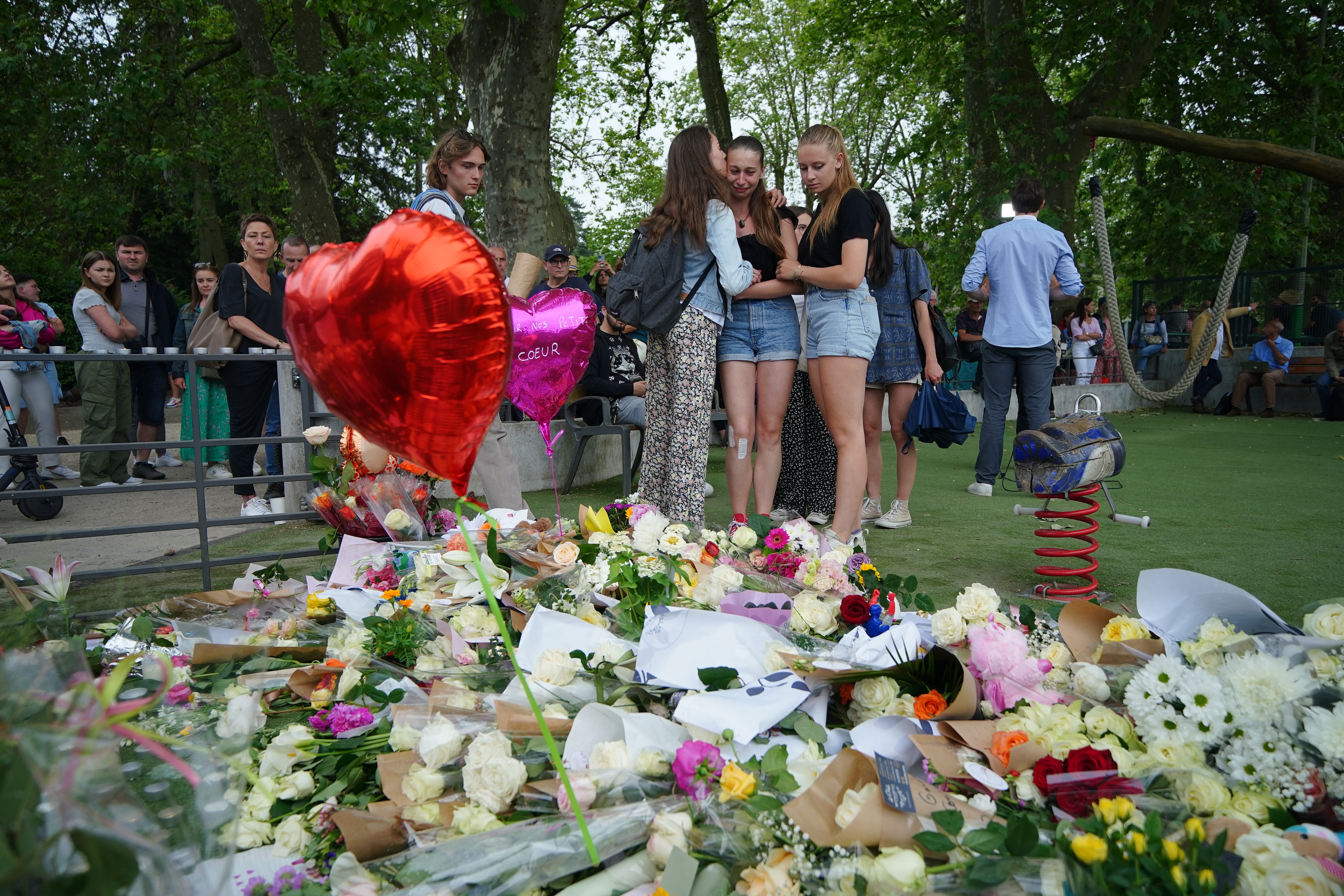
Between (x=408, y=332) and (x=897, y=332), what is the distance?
12.6ft

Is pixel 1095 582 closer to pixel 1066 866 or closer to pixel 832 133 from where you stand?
pixel 832 133

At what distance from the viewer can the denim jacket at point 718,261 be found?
13.3ft

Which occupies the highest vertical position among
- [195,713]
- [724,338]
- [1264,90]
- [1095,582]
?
[1264,90]

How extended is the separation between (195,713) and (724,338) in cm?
303

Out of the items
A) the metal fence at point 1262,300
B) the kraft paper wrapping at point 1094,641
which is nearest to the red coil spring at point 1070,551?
the kraft paper wrapping at point 1094,641

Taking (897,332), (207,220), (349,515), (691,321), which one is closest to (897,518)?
(897,332)

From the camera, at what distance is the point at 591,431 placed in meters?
6.35

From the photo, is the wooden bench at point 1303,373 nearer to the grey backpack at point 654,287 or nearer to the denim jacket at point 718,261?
the denim jacket at point 718,261

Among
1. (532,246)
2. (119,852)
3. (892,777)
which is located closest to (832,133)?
(892,777)

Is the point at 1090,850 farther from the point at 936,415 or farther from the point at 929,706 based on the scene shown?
the point at 936,415

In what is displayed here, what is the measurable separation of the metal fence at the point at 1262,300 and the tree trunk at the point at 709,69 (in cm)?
957

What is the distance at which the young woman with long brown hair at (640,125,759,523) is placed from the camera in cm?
404

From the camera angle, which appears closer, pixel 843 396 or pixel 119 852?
pixel 119 852

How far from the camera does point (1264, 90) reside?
595 inches
